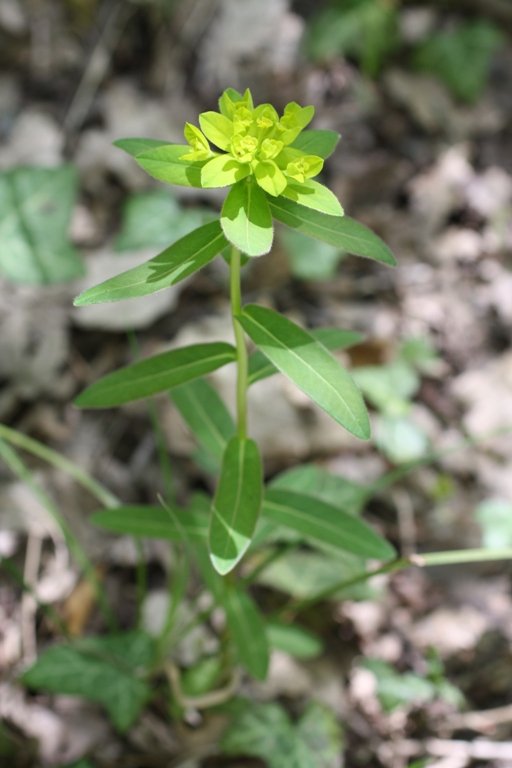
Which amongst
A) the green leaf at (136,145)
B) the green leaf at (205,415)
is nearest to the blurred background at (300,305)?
the green leaf at (205,415)

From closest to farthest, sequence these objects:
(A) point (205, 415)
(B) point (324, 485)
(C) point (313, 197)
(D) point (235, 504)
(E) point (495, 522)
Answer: (C) point (313, 197) < (D) point (235, 504) < (A) point (205, 415) < (B) point (324, 485) < (E) point (495, 522)

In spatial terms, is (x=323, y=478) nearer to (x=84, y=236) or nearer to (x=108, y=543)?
(x=108, y=543)

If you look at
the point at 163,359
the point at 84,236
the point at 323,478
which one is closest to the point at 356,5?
the point at 84,236

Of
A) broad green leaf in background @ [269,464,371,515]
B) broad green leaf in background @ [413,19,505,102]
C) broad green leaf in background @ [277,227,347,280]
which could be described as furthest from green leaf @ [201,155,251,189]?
broad green leaf in background @ [413,19,505,102]

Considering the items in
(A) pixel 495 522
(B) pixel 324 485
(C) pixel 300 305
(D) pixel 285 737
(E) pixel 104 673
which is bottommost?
(D) pixel 285 737

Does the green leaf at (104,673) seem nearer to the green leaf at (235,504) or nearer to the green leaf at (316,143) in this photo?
the green leaf at (235,504)

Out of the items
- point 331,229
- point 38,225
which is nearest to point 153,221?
point 38,225

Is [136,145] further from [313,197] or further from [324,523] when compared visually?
[324,523]
